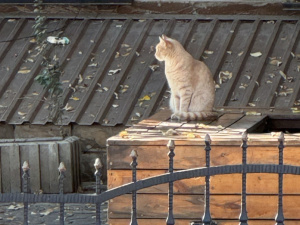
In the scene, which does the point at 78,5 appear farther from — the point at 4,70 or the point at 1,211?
the point at 1,211

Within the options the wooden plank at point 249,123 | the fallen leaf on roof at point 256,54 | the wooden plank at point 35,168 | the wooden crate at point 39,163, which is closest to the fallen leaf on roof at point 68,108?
the wooden crate at point 39,163

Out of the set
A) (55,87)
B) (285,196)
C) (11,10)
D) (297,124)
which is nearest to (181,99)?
(297,124)

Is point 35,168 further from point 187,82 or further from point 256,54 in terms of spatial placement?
point 256,54

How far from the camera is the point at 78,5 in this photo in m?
11.6

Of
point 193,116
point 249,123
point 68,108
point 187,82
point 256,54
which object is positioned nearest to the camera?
point 249,123

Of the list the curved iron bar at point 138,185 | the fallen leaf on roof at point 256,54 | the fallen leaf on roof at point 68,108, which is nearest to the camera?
the curved iron bar at point 138,185

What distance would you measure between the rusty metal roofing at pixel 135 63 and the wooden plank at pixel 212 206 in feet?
10.5

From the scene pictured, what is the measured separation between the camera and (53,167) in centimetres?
972

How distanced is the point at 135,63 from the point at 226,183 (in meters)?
4.38

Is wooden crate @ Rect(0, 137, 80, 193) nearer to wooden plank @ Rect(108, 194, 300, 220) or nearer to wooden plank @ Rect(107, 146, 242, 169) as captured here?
wooden plank @ Rect(108, 194, 300, 220)

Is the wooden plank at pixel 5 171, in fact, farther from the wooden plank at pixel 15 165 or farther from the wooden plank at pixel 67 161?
the wooden plank at pixel 67 161

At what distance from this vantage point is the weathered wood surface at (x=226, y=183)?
6625 mm

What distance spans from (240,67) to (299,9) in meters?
1.25

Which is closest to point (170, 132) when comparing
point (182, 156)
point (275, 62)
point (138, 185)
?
point (182, 156)
